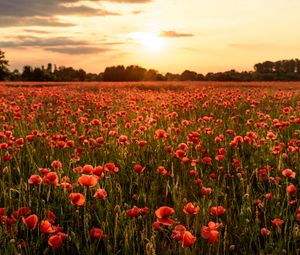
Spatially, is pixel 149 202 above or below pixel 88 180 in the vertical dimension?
below

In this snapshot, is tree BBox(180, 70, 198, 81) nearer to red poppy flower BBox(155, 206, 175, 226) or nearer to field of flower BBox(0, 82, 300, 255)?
field of flower BBox(0, 82, 300, 255)

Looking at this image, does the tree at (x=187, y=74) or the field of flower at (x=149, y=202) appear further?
the tree at (x=187, y=74)

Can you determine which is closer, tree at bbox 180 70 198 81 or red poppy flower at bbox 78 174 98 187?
red poppy flower at bbox 78 174 98 187

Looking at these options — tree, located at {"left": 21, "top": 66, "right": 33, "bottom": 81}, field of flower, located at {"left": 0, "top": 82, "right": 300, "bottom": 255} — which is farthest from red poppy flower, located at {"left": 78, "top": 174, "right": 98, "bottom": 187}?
tree, located at {"left": 21, "top": 66, "right": 33, "bottom": 81}

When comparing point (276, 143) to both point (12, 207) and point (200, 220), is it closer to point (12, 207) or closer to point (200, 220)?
point (200, 220)

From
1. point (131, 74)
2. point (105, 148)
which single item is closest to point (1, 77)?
point (131, 74)

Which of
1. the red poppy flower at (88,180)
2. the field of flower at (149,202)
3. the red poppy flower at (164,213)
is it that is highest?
the red poppy flower at (88,180)

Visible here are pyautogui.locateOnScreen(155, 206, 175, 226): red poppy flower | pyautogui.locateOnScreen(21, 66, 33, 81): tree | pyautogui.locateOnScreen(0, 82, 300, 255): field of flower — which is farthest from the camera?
pyautogui.locateOnScreen(21, 66, 33, 81): tree

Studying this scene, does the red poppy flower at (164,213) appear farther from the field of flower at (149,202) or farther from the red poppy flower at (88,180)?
the red poppy flower at (88,180)

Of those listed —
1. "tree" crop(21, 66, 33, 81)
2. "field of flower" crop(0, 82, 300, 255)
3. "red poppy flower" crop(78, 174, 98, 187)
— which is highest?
"tree" crop(21, 66, 33, 81)

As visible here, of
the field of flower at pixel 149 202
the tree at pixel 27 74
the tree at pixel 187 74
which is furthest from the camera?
the tree at pixel 27 74

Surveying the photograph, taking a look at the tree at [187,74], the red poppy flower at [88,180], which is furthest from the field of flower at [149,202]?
the tree at [187,74]

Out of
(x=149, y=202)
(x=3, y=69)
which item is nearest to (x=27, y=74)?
(x=3, y=69)

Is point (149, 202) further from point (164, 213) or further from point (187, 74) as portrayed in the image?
point (187, 74)
